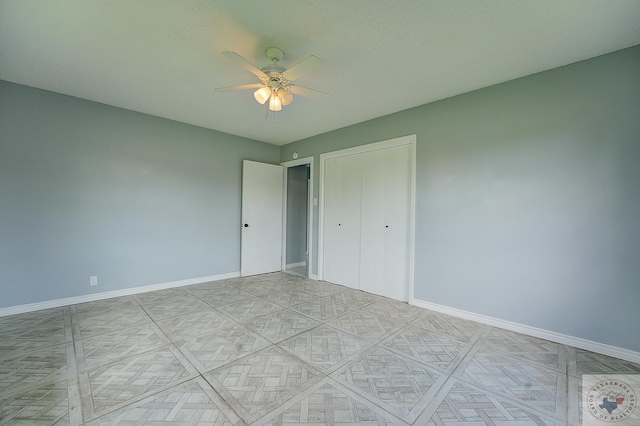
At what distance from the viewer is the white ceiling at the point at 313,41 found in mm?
1760

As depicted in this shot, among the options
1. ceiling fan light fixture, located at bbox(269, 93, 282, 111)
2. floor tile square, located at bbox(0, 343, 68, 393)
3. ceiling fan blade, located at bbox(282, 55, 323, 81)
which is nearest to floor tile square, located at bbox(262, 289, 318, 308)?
floor tile square, located at bbox(0, 343, 68, 393)

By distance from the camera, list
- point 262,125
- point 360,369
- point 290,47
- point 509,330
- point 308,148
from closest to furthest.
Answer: point 360,369 → point 290,47 → point 509,330 → point 262,125 → point 308,148

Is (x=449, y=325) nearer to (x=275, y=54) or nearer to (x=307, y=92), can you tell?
(x=307, y=92)

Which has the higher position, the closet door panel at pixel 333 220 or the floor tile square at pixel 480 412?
the closet door panel at pixel 333 220

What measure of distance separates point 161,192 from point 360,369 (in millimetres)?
3690

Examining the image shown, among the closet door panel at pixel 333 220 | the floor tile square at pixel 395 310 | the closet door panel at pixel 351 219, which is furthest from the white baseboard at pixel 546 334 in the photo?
the closet door panel at pixel 333 220

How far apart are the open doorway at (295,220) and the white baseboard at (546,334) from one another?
2942mm

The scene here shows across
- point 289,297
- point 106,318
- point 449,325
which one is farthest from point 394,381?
point 106,318

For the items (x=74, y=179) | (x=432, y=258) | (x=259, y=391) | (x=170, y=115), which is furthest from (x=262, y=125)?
(x=259, y=391)

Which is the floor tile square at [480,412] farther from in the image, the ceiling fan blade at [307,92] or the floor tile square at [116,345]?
the ceiling fan blade at [307,92]

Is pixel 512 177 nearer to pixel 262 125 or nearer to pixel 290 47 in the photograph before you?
pixel 290 47

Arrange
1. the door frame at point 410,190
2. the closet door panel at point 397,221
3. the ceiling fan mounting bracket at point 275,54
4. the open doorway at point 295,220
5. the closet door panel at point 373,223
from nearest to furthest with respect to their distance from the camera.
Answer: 1. the ceiling fan mounting bracket at point 275,54
2. the door frame at point 410,190
3. the closet door panel at point 397,221
4. the closet door panel at point 373,223
5. the open doorway at point 295,220

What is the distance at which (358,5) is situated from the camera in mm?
1720

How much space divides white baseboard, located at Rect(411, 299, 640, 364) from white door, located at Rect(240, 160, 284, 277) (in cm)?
302
